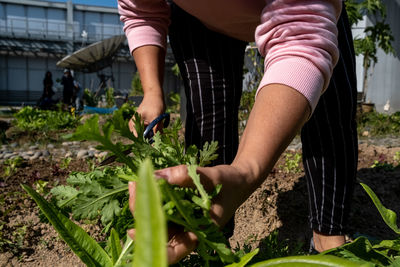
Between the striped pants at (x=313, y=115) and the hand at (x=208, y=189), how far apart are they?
0.93 m

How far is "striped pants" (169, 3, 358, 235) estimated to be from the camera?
63.0 inches

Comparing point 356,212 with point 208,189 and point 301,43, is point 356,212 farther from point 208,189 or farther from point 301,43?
point 208,189

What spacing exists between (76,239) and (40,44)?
33.1m

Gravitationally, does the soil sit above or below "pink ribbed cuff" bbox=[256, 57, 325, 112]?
below

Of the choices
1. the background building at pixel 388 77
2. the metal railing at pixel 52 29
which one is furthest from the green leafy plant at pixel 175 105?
the metal railing at pixel 52 29

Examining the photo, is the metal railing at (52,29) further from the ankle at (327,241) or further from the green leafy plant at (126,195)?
the green leafy plant at (126,195)

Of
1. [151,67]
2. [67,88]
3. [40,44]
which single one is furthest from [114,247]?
[40,44]

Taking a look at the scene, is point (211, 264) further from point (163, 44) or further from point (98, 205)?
point (163, 44)

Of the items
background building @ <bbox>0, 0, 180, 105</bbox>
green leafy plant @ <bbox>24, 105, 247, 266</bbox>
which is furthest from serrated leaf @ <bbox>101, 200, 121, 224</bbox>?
background building @ <bbox>0, 0, 180, 105</bbox>

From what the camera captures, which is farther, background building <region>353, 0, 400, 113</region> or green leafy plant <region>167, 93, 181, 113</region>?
green leafy plant <region>167, 93, 181, 113</region>

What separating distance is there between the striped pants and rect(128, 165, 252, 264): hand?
3.05 ft

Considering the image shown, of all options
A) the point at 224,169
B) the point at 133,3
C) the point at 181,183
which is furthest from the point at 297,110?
the point at 133,3

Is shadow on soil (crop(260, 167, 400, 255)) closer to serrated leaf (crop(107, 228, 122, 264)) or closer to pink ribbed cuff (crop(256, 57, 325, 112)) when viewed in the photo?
pink ribbed cuff (crop(256, 57, 325, 112))

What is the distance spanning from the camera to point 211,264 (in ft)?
2.83
